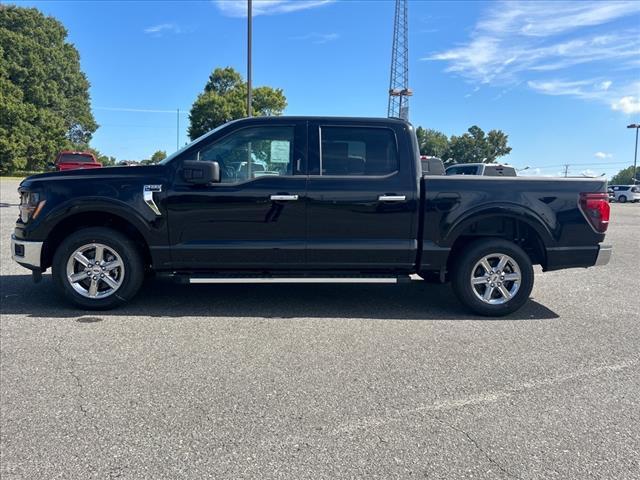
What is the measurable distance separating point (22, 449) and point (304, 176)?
3.36 meters

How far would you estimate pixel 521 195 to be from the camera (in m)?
5.16

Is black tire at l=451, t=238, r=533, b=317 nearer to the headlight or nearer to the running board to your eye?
the running board

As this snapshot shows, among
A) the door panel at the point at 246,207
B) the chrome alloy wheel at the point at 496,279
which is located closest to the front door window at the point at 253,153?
the door panel at the point at 246,207

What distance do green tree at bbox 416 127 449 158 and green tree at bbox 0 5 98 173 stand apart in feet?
153

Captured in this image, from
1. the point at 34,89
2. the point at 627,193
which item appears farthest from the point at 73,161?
the point at 627,193

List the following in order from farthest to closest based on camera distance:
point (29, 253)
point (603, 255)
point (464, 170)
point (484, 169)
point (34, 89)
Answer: point (34, 89) → point (464, 170) → point (484, 169) → point (603, 255) → point (29, 253)

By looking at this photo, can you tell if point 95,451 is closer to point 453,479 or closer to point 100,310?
point 453,479

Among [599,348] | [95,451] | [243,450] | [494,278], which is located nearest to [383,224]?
[494,278]

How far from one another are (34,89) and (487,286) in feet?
183

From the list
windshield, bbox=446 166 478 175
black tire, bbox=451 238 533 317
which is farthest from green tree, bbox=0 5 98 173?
black tire, bbox=451 238 533 317

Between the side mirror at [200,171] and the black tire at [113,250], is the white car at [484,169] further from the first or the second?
the black tire at [113,250]

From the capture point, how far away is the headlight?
4992mm

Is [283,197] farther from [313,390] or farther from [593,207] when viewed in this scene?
[593,207]

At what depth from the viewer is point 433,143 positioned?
85.3 m
